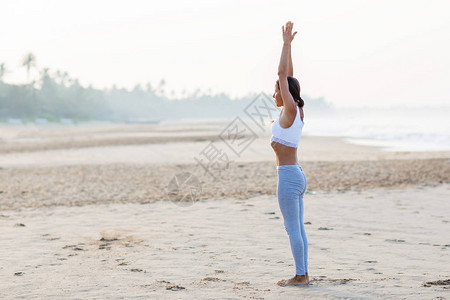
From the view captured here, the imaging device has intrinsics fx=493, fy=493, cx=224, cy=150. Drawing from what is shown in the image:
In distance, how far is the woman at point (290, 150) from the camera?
4438mm

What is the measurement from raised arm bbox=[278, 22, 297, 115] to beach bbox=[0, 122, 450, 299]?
66.8 inches

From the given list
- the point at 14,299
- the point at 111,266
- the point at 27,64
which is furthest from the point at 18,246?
the point at 27,64

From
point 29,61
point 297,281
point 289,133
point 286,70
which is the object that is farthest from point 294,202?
point 29,61

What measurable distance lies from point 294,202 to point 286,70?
3.98ft

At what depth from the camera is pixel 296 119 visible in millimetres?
4480

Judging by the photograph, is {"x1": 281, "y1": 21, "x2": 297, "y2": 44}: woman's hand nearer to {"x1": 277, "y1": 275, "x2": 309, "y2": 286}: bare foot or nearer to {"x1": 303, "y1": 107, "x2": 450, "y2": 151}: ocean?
{"x1": 277, "y1": 275, "x2": 309, "y2": 286}: bare foot

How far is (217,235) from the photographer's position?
7.33 m

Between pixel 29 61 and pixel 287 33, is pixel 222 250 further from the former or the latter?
pixel 29 61

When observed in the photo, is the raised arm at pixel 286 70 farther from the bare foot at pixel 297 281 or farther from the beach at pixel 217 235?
the beach at pixel 217 235

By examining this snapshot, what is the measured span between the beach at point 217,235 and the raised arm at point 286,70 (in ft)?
5.56

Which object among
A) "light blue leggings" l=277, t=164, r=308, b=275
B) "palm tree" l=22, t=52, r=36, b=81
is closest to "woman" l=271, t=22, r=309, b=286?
"light blue leggings" l=277, t=164, r=308, b=275

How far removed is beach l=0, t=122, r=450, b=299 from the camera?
4.78 meters

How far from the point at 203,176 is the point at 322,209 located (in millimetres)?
5776

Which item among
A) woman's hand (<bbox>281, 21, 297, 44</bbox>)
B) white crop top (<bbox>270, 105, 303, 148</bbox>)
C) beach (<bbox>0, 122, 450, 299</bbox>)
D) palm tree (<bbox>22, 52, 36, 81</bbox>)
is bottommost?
beach (<bbox>0, 122, 450, 299</bbox>)
